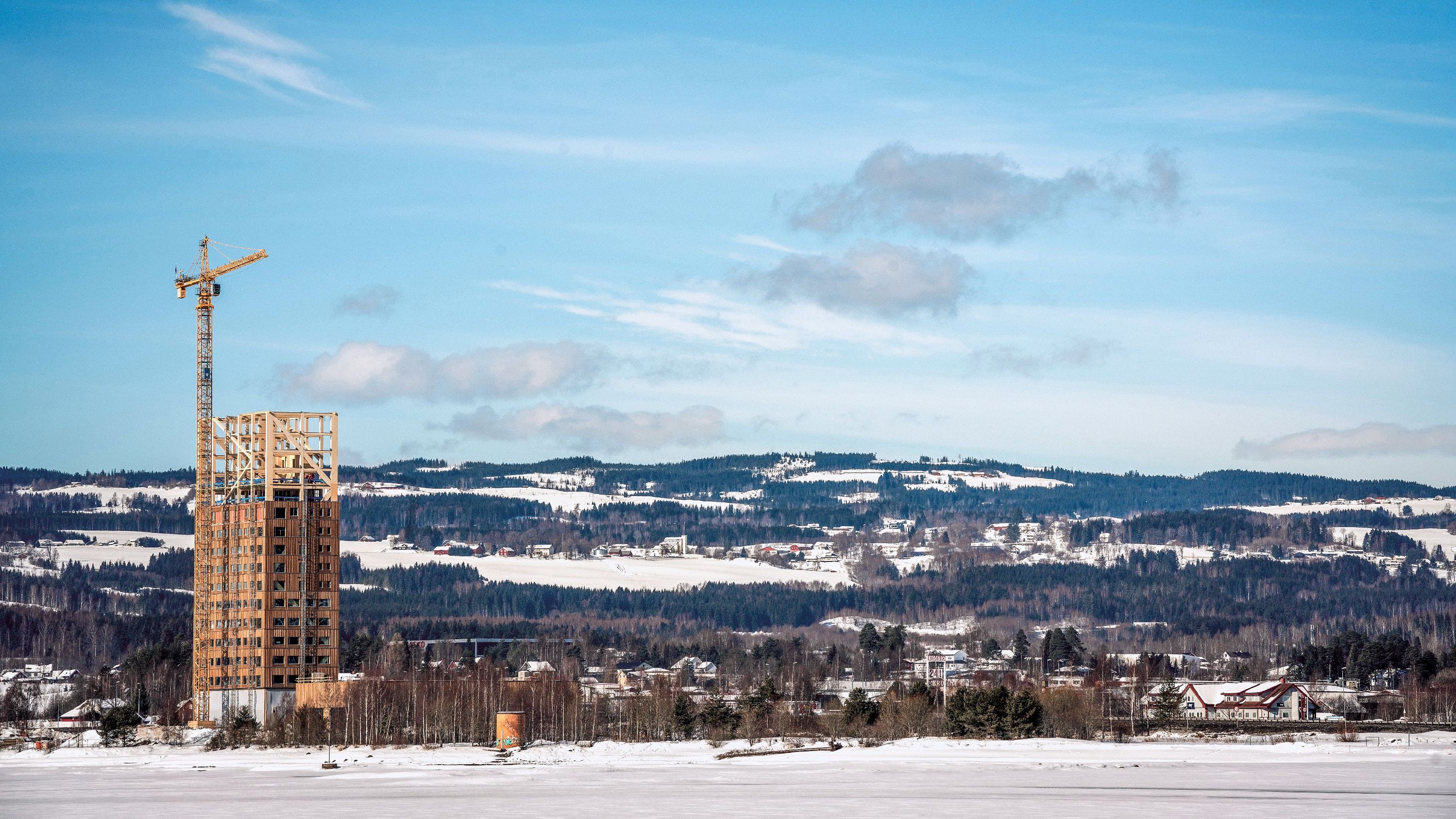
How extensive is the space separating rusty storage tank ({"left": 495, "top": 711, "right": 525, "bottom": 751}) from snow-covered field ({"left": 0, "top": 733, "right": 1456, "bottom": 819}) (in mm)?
2354

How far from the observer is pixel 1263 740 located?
180 meters

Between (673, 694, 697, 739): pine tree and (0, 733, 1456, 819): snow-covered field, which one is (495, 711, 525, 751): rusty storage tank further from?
(673, 694, 697, 739): pine tree

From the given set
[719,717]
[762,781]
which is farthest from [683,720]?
[762,781]

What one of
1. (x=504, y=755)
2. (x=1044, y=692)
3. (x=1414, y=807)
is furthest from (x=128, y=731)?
(x=1414, y=807)

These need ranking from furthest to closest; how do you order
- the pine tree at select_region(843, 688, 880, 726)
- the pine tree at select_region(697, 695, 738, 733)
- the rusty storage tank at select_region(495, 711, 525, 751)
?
1. the pine tree at select_region(697, 695, 738, 733)
2. the pine tree at select_region(843, 688, 880, 726)
3. the rusty storage tank at select_region(495, 711, 525, 751)

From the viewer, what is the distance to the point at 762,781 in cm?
12638

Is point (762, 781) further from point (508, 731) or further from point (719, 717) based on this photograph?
point (719, 717)

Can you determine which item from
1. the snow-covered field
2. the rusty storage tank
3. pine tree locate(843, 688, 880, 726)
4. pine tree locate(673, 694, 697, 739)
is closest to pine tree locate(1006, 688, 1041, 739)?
the snow-covered field

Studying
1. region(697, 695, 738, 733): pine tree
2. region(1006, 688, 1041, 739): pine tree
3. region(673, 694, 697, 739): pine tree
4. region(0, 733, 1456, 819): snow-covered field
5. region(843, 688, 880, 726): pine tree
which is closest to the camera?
region(0, 733, 1456, 819): snow-covered field

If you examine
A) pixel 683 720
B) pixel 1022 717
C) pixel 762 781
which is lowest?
pixel 683 720

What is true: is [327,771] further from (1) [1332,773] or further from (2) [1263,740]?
(2) [1263,740]

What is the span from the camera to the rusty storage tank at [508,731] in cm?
16862

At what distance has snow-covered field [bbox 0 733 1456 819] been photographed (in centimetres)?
10650

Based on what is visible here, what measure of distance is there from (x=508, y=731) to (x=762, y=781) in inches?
1914
